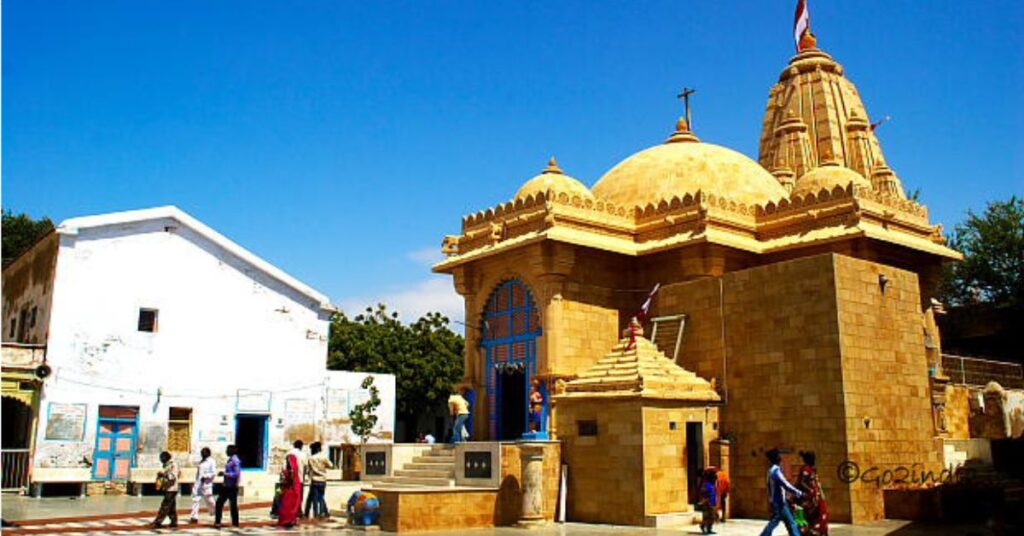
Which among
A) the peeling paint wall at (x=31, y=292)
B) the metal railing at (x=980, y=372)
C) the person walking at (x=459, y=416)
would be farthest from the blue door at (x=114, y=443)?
the metal railing at (x=980, y=372)

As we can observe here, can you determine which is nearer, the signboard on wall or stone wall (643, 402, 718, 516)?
stone wall (643, 402, 718, 516)

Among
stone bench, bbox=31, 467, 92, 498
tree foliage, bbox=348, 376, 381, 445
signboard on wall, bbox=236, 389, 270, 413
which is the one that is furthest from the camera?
tree foliage, bbox=348, 376, 381, 445

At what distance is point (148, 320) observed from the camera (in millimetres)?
23375

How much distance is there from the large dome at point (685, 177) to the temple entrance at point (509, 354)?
365cm

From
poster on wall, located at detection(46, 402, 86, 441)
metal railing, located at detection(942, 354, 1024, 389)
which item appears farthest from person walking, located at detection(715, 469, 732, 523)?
poster on wall, located at detection(46, 402, 86, 441)

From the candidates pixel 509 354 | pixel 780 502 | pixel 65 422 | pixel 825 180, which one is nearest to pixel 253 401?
pixel 65 422

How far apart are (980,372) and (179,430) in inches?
869

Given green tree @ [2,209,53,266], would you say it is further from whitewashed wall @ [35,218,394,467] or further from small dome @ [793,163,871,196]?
small dome @ [793,163,871,196]

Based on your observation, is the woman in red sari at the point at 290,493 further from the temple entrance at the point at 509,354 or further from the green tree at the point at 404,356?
the green tree at the point at 404,356

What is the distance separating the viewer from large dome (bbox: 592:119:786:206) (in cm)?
2094

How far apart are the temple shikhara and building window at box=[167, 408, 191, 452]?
8.13 meters

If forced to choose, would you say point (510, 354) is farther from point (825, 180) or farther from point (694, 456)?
point (825, 180)

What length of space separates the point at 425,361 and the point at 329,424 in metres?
13.3

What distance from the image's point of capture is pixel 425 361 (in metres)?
39.0
